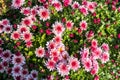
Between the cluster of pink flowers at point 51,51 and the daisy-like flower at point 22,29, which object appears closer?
the cluster of pink flowers at point 51,51

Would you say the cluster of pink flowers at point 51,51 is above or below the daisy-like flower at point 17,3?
below

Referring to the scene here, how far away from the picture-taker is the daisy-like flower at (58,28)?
16.0ft

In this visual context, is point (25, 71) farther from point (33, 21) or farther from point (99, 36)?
point (99, 36)

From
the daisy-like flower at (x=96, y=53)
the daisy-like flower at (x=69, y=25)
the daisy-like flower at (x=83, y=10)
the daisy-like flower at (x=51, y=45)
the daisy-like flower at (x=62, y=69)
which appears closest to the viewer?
the daisy-like flower at (x=62, y=69)

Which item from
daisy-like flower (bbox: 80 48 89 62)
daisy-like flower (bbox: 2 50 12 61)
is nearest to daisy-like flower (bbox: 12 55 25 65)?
daisy-like flower (bbox: 2 50 12 61)

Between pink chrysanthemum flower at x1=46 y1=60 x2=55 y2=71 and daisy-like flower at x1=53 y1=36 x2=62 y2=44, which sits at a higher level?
daisy-like flower at x1=53 y1=36 x2=62 y2=44

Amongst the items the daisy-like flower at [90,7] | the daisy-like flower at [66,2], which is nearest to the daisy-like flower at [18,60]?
the daisy-like flower at [66,2]

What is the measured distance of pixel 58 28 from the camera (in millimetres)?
4887

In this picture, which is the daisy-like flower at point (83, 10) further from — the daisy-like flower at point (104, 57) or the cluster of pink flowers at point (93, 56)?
the daisy-like flower at point (104, 57)

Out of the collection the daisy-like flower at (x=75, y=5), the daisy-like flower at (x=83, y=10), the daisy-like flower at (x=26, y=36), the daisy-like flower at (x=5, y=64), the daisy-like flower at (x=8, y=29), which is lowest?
the daisy-like flower at (x=5, y=64)

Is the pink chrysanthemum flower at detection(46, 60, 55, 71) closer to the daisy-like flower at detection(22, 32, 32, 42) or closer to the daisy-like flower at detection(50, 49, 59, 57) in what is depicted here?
the daisy-like flower at detection(50, 49, 59, 57)

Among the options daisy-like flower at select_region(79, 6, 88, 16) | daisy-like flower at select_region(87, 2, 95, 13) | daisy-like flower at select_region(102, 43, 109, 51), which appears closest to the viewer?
daisy-like flower at select_region(102, 43, 109, 51)

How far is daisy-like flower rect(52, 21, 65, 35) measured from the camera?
4.88m

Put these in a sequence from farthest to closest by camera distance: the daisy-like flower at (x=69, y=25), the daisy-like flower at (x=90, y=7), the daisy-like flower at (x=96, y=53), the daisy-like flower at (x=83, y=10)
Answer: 1. the daisy-like flower at (x=90, y=7)
2. the daisy-like flower at (x=83, y=10)
3. the daisy-like flower at (x=69, y=25)
4. the daisy-like flower at (x=96, y=53)
